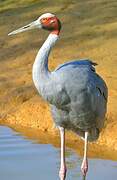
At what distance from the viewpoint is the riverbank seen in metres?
11.5

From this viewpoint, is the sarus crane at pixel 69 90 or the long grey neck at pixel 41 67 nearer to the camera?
the long grey neck at pixel 41 67

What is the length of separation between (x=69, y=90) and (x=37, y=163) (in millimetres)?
2184

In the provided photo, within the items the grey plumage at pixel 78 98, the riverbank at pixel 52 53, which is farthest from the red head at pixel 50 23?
→ the riverbank at pixel 52 53

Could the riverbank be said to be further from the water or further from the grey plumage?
the grey plumage

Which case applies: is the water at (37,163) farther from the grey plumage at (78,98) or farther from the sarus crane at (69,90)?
the grey plumage at (78,98)

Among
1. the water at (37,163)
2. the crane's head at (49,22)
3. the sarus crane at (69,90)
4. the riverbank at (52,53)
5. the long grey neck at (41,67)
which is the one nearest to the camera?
the long grey neck at (41,67)

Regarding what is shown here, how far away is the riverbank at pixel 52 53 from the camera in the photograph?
11461 mm

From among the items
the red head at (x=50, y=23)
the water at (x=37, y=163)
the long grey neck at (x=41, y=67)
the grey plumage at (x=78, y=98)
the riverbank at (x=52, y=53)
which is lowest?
the riverbank at (x=52, y=53)

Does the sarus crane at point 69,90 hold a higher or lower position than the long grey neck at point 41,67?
lower

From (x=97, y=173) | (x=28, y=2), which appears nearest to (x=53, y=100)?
(x=97, y=173)

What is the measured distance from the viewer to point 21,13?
65.6 ft

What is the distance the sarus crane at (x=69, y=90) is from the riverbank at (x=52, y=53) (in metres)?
2.12

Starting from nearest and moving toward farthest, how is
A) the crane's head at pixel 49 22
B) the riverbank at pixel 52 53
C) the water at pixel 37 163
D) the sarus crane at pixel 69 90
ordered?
the sarus crane at pixel 69 90 → the crane's head at pixel 49 22 → the water at pixel 37 163 → the riverbank at pixel 52 53

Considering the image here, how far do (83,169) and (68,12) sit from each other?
37.7ft
